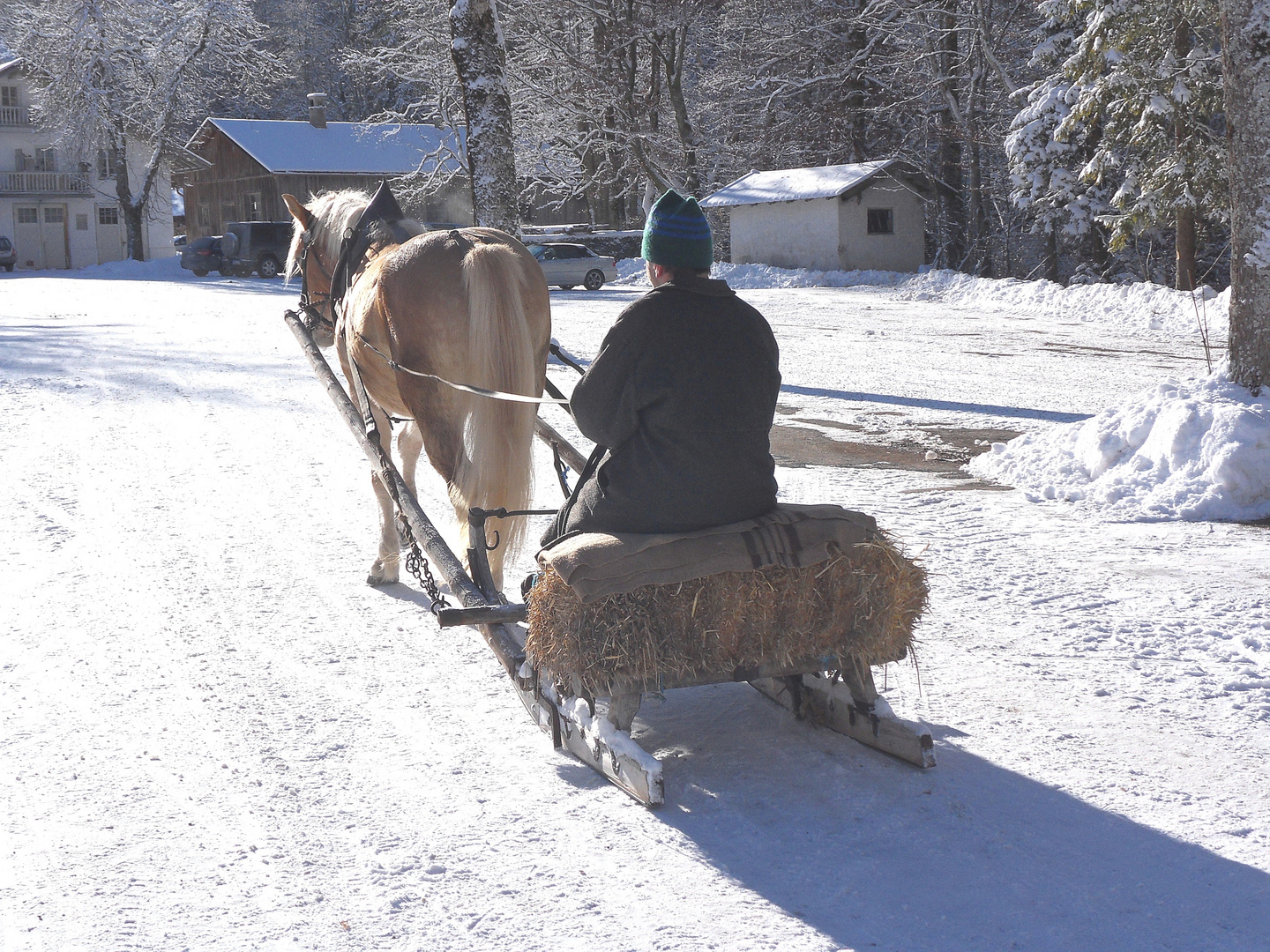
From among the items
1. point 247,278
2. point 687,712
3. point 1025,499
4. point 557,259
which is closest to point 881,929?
point 687,712

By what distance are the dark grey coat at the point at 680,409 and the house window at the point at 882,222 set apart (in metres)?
31.6

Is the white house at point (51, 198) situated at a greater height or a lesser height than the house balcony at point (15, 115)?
lesser

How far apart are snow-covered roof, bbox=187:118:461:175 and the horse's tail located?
4677 centimetres

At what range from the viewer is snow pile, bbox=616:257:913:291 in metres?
30.5

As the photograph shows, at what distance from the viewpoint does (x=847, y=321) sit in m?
20.6

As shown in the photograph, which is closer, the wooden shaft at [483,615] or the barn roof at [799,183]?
the wooden shaft at [483,615]

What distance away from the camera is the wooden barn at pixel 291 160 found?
49.9 metres

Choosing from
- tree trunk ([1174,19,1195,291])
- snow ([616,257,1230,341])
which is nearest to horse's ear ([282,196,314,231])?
snow ([616,257,1230,341])

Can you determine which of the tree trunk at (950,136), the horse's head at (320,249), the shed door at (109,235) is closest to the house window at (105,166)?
the shed door at (109,235)

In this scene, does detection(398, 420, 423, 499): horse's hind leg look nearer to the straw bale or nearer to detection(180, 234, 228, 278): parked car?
the straw bale

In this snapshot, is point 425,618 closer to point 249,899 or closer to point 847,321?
point 249,899

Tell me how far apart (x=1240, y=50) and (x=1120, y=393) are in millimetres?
4733

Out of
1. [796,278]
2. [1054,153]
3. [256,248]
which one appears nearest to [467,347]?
[1054,153]

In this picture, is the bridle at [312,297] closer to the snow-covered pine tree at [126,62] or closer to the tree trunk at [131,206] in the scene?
the snow-covered pine tree at [126,62]
